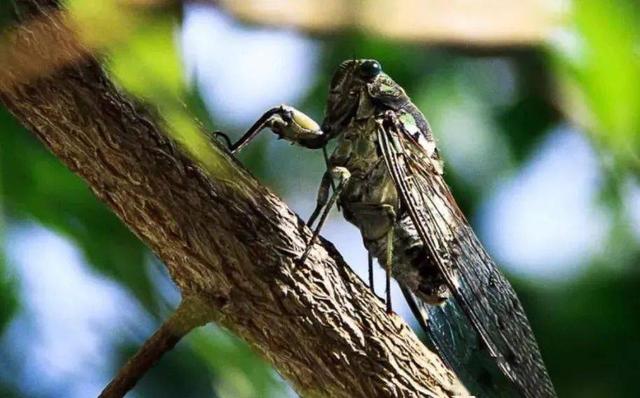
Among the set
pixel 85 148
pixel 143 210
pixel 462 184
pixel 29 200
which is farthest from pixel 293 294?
pixel 462 184

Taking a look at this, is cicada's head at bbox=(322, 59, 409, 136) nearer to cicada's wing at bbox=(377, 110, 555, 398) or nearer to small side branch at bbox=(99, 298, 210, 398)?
cicada's wing at bbox=(377, 110, 555, 398)

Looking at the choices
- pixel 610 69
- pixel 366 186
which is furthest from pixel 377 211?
pixel 610 69

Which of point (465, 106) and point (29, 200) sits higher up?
point (465, 106)

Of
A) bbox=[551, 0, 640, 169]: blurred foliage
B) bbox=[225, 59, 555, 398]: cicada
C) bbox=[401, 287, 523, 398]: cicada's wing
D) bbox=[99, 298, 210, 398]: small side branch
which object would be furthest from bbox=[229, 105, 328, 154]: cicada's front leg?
bbox=[551, 0, 640, 169]: blurred foliage

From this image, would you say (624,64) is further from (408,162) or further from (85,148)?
(408,162)

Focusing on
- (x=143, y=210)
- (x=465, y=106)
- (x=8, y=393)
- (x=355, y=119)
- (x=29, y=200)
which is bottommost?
(x=8, y=393)

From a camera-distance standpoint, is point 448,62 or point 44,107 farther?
point 448,62
